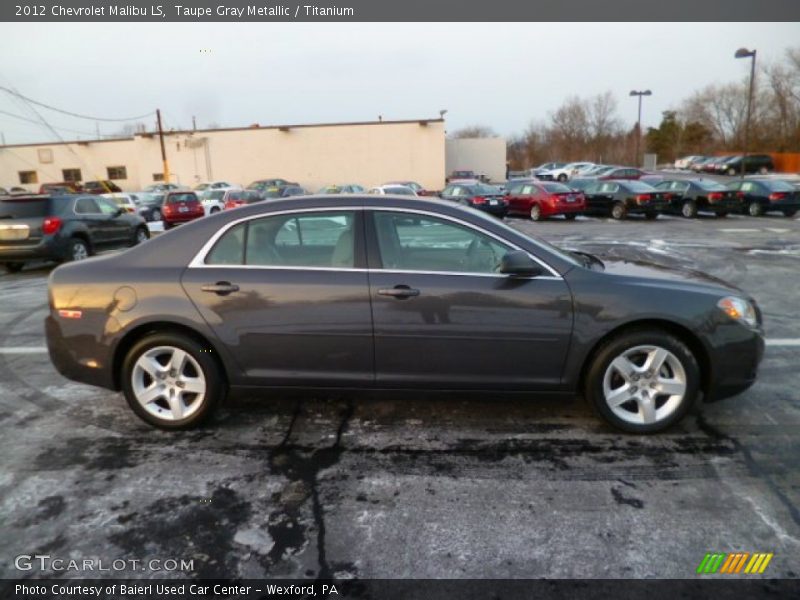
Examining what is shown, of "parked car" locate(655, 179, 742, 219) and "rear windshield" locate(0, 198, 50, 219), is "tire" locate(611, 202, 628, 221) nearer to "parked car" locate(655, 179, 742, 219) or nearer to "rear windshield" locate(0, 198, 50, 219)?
"parked car" locate(655, 179, 742, 219)

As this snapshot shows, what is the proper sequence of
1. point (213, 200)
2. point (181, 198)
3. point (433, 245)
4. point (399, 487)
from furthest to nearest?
1. point (213, 200)
2. point (181, 198)
3. point (433, 245)
4. point (399, 487)

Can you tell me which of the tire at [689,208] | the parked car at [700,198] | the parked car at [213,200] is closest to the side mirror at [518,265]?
the parked car at [700,198]

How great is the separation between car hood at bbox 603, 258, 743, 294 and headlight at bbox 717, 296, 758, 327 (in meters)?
0.10

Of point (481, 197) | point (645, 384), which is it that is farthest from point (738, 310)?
point (481, 197)

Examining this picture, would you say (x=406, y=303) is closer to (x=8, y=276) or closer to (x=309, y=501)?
(x=309, y=501)

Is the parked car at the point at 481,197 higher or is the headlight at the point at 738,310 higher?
the parked car at the point at 481,197

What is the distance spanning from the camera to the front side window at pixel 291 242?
353 centimetres

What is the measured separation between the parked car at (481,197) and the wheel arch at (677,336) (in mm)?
16565

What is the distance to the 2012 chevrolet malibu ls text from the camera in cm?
336

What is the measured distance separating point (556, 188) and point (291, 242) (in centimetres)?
1835

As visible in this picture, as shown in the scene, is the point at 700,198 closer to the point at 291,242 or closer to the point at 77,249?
the point at 77,249

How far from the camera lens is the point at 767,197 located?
754 inches

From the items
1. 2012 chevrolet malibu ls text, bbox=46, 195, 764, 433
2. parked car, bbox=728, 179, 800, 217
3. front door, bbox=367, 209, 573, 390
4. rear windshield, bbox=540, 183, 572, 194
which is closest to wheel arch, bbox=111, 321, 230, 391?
2012 chevrolet malibu ls text, bbox=46, 195, 764, 433

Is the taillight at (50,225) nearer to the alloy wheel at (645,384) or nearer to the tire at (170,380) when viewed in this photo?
the tire at (170,380)
